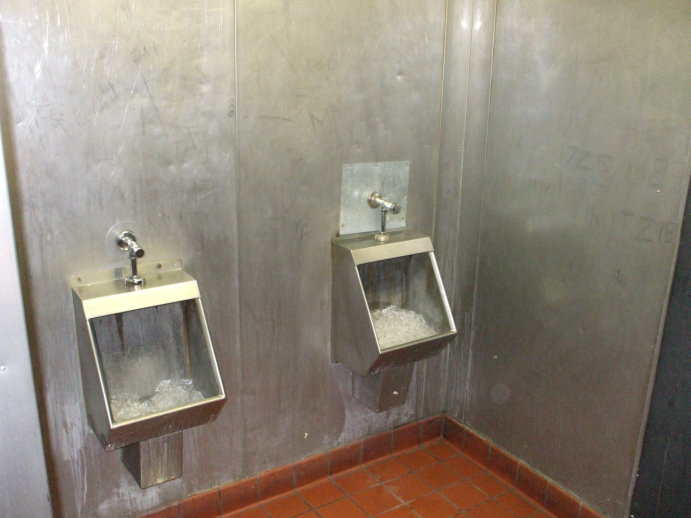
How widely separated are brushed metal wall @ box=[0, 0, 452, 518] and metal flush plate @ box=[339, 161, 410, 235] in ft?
0.11

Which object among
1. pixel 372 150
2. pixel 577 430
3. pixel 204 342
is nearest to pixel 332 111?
pixel 372 150

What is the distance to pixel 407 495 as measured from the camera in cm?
224

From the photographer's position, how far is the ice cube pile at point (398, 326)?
2057 mm

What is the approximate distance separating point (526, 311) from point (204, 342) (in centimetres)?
106

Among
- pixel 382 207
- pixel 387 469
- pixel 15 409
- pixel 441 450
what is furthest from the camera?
pixel 441 450

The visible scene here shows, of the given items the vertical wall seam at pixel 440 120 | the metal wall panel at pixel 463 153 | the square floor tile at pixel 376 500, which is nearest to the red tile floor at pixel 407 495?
→ the square floor tile at pixel 376 500

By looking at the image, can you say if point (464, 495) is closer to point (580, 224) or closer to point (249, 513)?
point (249, 513)

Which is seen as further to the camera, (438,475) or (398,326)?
(438,475)

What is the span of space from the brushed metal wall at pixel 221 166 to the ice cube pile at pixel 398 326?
0.59ft

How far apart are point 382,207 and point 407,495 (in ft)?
3.26

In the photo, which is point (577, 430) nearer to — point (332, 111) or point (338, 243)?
point (338, 243)

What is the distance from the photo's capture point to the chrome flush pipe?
207cm

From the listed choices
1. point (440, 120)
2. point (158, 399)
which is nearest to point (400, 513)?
point (158, 399)

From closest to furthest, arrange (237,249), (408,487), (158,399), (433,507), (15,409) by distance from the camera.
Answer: (15,409)
(158,399)
(237,249)
(433,507)
(408,487)
